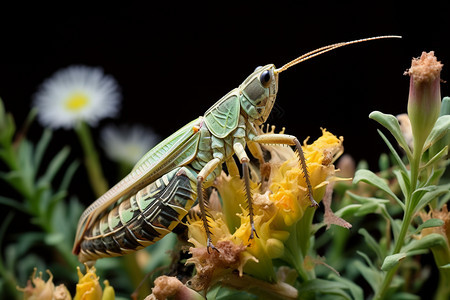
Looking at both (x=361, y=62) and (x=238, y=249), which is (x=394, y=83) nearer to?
(x=361, y=62)

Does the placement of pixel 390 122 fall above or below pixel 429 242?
above

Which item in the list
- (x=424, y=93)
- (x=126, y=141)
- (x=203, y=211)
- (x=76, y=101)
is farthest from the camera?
(x=126, y=141)

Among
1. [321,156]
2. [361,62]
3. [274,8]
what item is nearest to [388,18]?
[361,62]

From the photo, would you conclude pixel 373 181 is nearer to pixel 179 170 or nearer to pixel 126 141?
pixel 179 170

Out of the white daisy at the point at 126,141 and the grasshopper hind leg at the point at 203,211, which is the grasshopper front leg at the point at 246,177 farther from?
the white daisy at the point at 126,141

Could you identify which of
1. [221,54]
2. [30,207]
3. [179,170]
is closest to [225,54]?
[221,54]

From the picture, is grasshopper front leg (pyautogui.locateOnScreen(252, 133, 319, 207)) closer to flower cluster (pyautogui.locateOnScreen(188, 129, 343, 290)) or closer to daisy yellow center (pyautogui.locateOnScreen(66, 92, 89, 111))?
flower cluster (pyautogui.locateOnScreen(188, 129, 343, 290))

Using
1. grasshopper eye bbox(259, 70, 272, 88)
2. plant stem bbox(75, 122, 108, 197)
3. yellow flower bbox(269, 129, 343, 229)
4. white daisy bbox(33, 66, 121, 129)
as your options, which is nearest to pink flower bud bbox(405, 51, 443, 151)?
yellow flower bbox(269, 129, 343, 229)
